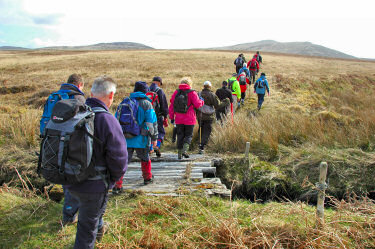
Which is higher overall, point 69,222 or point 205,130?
point 205,130

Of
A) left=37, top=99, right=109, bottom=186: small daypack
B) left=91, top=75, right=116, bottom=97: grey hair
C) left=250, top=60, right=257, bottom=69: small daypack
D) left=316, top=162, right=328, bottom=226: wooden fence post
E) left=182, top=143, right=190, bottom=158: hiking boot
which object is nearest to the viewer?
left=37, top=99, right=109, bottom=186: small daypack

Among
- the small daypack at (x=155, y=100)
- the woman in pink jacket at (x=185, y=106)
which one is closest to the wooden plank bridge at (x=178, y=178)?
the woman in pink jacket at (x=185, y=106)

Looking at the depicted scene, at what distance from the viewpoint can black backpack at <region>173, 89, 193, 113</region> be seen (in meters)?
5.84

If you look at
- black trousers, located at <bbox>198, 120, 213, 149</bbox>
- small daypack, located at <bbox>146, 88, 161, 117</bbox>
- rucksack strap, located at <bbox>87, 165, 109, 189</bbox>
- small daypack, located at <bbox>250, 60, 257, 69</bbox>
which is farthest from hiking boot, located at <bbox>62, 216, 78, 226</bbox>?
small daypack, located at <bbox>250, 60, 257, 69</bbox>

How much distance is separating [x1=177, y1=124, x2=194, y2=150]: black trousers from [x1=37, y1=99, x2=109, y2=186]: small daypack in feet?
12.5

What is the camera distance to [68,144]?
2.39 m

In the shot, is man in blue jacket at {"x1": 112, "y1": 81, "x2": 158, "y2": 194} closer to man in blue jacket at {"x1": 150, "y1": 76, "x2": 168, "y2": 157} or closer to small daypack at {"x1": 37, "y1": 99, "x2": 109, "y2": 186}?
man in blue jacket at {"x1": 150, "y1": 76, "x2": 168, "y2": 157}

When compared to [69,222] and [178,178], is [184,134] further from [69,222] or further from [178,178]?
[69,222]

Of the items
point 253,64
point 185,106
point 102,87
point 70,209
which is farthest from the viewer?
point 253,64

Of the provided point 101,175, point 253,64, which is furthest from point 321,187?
point 253,64

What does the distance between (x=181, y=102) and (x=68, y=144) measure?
3664 millimetres

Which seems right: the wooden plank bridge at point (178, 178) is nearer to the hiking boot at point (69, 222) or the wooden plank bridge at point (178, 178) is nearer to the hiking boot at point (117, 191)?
the hiking boot at point (117, 191)

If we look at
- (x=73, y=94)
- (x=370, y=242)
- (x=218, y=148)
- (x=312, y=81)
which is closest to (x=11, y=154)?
(x=73, y=94)

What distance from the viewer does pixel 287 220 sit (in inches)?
146
